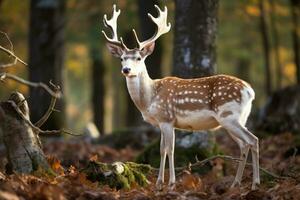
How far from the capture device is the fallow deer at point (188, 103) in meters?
8.09

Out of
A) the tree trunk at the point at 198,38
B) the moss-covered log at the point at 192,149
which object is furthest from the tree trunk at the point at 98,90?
the moss-covered log at the point at 192,149

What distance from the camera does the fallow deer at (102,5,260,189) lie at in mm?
8086

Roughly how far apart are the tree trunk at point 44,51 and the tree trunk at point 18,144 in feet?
32.5

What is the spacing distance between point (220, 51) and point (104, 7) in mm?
7699

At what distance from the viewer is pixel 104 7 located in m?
21.8

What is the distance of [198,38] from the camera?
10.7 meters

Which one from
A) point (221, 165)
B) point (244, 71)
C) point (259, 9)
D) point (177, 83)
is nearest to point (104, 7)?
point (259, 9)

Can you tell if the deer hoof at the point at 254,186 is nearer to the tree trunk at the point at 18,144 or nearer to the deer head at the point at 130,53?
the deer head at the point at 130,53

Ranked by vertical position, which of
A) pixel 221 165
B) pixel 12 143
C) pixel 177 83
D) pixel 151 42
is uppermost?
pixel 151 42

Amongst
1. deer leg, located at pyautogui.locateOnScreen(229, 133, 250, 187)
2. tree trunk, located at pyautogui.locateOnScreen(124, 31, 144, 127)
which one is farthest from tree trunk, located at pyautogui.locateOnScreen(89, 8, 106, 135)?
deer leg, located at pyautogui.locateOnScreen(229, 133, 250, 187)

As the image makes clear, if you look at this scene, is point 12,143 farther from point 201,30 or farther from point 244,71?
A: point 244,71

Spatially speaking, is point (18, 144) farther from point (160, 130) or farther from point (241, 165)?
point (160, 130)

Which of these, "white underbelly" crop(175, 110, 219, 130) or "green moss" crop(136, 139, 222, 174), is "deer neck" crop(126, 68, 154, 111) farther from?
"green moss" crop(136, 139, 222, 174)

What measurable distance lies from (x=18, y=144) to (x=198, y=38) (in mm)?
3976
